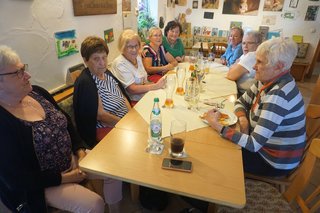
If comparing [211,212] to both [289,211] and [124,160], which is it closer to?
[289,211]

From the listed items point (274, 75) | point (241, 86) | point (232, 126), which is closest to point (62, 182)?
point (232, 126)

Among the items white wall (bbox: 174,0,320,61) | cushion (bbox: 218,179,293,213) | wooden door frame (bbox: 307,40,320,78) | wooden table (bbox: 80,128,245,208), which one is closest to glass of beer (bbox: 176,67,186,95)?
wooden table (bbox: 80,128,245,208)

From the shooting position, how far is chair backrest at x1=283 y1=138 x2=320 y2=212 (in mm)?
1104

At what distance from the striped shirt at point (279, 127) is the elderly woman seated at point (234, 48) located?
1715 millimetres

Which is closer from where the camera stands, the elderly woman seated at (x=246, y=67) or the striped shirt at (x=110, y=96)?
the striped shirt at (x=110, y=96)

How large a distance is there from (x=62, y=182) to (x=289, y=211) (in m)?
1.24

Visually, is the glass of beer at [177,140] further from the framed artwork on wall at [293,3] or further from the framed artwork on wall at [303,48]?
the framed artwork on wall at [303,48]

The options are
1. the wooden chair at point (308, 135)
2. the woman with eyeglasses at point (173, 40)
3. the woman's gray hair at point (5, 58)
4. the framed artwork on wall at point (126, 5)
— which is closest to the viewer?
the woman's gray hair at point (5, 58)

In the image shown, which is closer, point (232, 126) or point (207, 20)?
point (232, 126)

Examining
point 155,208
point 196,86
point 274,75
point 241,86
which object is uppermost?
point 274,75

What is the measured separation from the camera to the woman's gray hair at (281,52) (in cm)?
126

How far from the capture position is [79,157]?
58.7 inches

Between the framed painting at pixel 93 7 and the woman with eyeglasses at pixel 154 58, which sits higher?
the framed painting at pixel 93 7

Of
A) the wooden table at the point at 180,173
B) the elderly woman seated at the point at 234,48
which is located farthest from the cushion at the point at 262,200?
the elderly woman seated at the point at 234,48
